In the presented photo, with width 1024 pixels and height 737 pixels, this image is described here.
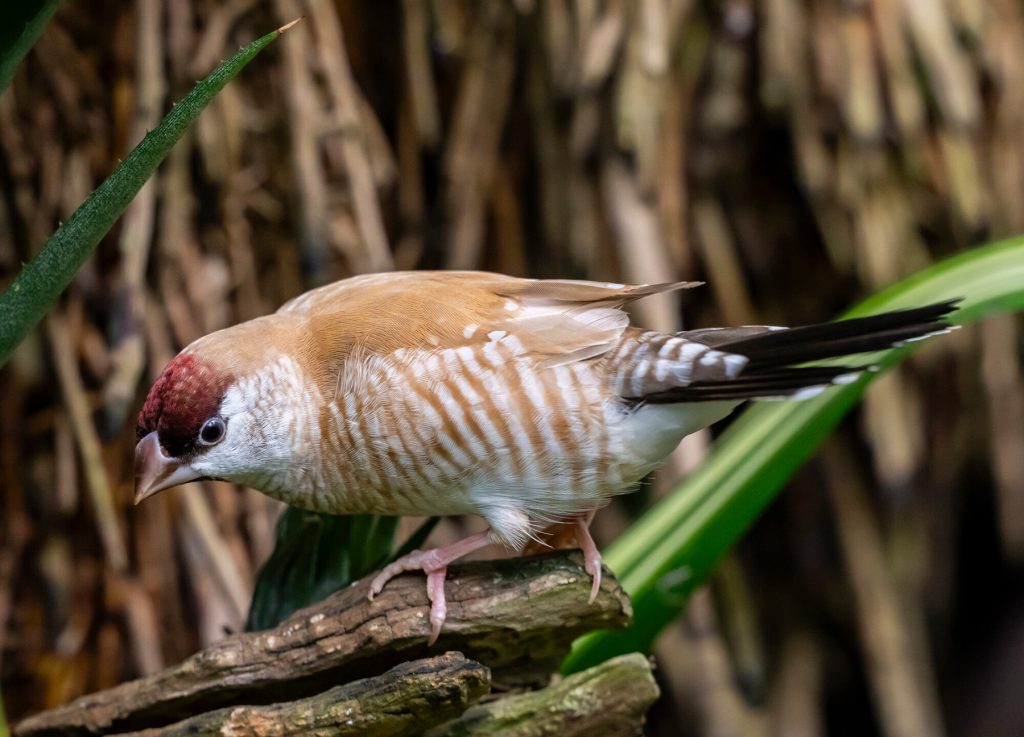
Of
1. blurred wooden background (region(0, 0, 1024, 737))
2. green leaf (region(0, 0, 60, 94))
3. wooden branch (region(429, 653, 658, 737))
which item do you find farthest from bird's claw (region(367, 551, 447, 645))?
blurred wooden background (region(0, 0, 1024, 737))

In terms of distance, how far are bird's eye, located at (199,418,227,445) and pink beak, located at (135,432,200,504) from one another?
30 millimetres

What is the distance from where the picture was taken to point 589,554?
88cm

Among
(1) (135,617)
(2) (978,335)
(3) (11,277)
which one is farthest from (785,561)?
(3) (11,277)

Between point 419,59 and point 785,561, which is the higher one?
point 419,59

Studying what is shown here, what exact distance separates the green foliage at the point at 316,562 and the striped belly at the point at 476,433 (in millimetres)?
156

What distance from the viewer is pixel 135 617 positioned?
1.45 meters

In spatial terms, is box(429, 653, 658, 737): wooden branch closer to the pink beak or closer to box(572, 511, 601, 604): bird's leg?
box(572, 511, 601, 604): bird's leg

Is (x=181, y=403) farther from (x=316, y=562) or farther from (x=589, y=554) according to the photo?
(x=589, y=554)

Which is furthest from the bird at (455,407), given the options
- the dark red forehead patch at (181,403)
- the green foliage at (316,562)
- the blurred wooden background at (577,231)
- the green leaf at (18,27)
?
the blurred wooden background at (577,231)

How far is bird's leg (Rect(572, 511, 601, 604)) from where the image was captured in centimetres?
86

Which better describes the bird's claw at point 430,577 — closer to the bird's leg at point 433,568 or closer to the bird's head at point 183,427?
the bird's leg at point 433,568

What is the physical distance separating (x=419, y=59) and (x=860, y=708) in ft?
4.62

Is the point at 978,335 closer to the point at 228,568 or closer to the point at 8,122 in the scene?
the point at 228,568

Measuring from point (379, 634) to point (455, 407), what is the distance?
195 millimetres
